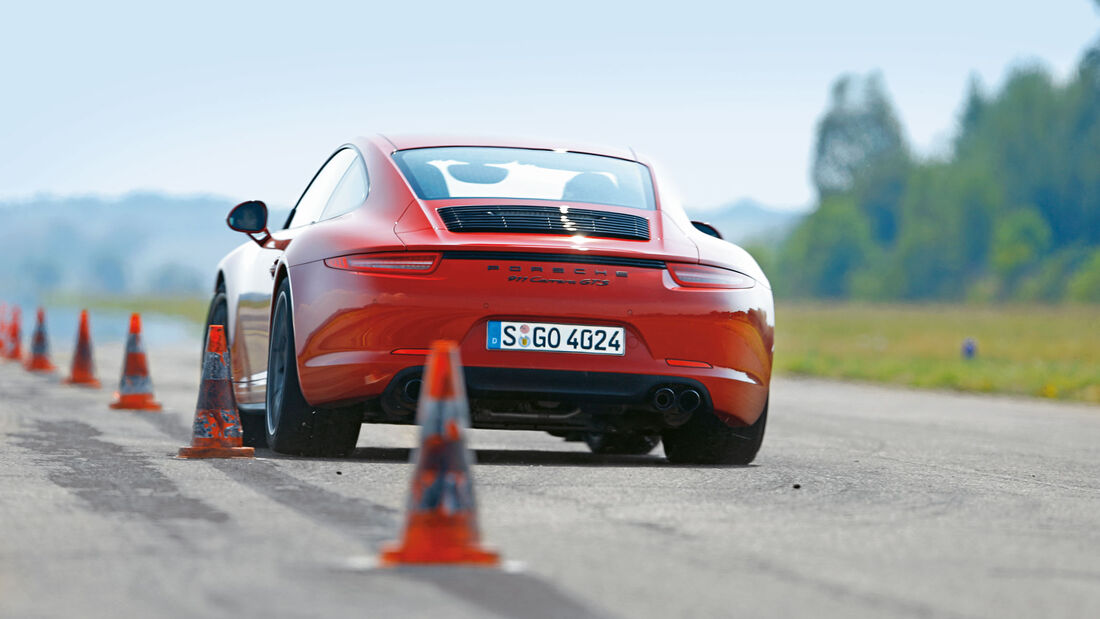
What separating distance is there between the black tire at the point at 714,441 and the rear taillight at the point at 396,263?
4.95 feet

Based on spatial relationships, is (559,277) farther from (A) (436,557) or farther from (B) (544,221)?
(A) (436,557)

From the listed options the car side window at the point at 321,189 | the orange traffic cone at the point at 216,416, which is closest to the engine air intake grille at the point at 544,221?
the car side window at the point at 321,189

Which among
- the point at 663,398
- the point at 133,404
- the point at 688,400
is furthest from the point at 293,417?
the point at 133,404

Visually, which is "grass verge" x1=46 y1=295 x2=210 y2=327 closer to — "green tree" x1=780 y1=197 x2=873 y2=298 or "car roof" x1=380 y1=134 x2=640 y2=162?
"green tree" x1=780 y1=197 x2=873 y2=298

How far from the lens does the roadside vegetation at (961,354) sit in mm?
20422

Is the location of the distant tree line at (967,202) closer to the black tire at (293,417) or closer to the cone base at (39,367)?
the cone base at (39,367)

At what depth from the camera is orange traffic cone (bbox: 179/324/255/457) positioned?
24.7 feet

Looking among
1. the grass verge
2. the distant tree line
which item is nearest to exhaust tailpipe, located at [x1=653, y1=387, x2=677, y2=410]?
the grass verge

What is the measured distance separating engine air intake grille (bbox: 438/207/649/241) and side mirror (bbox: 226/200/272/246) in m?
1.57

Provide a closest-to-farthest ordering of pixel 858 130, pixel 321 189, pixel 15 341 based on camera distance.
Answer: pixel 321 189, pixel 15 341, pixel 858 130

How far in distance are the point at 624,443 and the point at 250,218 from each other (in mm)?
2399

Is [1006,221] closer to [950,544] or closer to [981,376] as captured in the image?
[981,376]

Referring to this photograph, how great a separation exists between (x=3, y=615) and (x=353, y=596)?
2.70 ft

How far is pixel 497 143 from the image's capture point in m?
8.10
